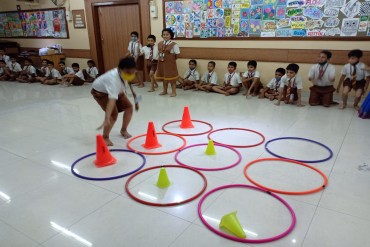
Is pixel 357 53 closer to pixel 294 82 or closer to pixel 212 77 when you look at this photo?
pixel 294 82

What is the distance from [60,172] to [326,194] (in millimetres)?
2586

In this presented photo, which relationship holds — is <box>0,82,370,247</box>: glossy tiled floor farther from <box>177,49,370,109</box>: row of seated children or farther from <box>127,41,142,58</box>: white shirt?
<box>127,41,142,58</box>: white shirt

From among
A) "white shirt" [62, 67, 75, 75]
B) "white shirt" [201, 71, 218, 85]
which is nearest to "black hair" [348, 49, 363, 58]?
"white shirt" [201, 71, 218, 85]

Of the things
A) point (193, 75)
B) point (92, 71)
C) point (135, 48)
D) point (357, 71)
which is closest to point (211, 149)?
point (357, 71)

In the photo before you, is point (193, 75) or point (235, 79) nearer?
point (235, 79)

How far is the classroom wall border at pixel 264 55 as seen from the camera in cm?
527

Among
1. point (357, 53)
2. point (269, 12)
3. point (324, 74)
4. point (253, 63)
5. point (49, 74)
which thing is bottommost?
point (49, 74)

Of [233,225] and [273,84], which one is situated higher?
[273,84]

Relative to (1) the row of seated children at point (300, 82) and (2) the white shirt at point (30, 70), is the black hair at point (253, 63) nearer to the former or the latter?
(1) the row of seated children at point (300, 82)

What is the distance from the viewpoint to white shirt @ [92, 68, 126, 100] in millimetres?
3195

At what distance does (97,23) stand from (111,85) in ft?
19.8

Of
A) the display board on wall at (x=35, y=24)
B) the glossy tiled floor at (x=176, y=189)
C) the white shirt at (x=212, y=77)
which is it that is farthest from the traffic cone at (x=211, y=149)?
the display board on wall at (x=35, y=24)

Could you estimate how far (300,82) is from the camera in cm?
526

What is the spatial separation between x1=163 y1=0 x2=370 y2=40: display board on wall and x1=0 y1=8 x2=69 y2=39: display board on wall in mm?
4224
